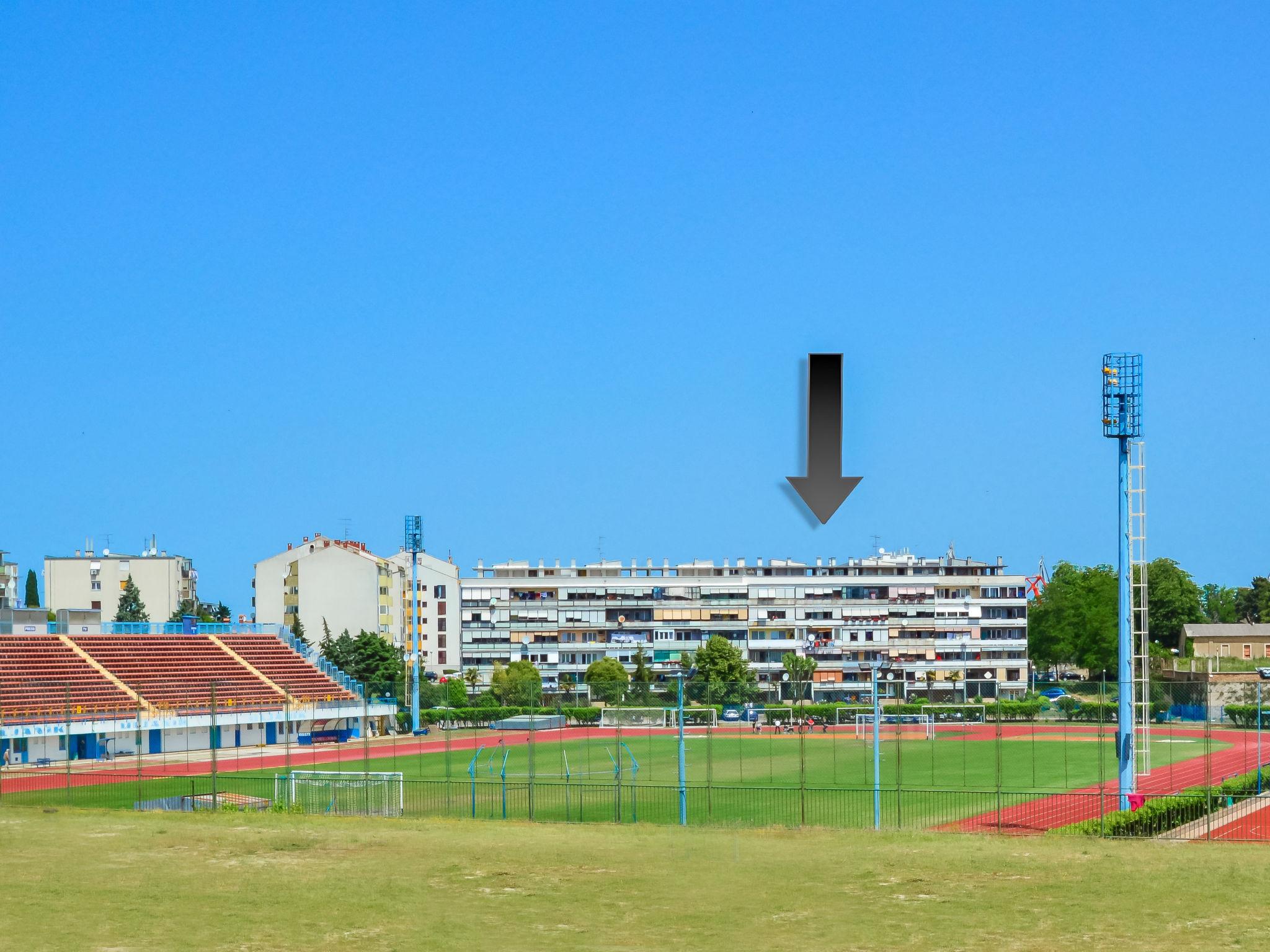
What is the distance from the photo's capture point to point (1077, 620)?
377 feet

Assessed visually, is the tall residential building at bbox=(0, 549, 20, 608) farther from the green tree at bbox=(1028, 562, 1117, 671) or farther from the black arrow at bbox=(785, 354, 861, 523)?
the black arrow at bbox=(785, 354, 861, 523)

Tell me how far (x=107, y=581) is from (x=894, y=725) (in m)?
89.3

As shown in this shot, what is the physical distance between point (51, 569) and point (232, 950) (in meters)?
120

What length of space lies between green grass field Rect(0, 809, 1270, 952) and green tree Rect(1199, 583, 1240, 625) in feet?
470

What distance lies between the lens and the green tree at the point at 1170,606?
127m

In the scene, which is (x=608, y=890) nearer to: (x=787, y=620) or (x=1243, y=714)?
(x=1243, y=714)

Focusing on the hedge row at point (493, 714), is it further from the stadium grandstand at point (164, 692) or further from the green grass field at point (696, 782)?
the stadium grandstand at point (164, 692)

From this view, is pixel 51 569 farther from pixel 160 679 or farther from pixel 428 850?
pixel 428 850

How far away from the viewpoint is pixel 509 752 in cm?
4050

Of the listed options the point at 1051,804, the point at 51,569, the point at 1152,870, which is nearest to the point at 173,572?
the point at 51,569

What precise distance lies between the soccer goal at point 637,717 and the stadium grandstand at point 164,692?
605 centimetres

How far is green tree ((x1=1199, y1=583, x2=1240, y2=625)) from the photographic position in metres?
159

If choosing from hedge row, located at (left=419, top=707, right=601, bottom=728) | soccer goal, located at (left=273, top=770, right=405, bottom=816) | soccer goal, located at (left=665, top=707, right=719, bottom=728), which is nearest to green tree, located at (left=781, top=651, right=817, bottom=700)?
hedge row, located at (left=419, top=707, right=601, bottom=728)

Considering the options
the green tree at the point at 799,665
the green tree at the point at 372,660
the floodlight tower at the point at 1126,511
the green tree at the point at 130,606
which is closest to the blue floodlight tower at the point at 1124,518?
the floodlight tower at the point at 1126,511
